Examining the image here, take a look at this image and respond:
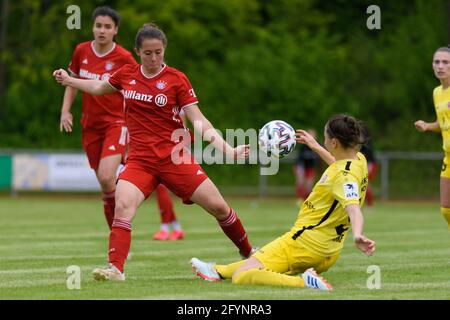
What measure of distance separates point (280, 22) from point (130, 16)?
627 cm

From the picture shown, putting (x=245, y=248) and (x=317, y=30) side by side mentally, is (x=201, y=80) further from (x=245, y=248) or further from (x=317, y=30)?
(x=245, y=248)

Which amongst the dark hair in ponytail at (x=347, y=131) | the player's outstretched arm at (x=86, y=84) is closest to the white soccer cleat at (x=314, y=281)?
the dark hair in ponytail at (x=347, y=131)

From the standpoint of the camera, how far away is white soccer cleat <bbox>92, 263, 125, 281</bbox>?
Result: 859cm

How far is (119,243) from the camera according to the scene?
8.78m

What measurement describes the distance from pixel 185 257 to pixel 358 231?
14.0 feet

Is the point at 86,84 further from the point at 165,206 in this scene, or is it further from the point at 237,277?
the point at 165,206

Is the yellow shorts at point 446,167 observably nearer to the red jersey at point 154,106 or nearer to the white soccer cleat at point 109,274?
the red jersey at point 154,106

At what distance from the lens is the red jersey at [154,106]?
9203 millimetres

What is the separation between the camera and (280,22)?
39.2 metres

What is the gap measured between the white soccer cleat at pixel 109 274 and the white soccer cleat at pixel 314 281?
1.61 meters

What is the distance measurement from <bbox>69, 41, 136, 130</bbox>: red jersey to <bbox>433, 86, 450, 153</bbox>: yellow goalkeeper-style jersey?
11.4 feet

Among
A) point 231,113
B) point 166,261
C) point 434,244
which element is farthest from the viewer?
point 231,113

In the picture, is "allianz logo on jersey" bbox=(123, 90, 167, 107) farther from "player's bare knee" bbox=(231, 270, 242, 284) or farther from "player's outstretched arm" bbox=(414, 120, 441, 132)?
"player's outstretched arm" bbox=(414, 120, 441, 132)
